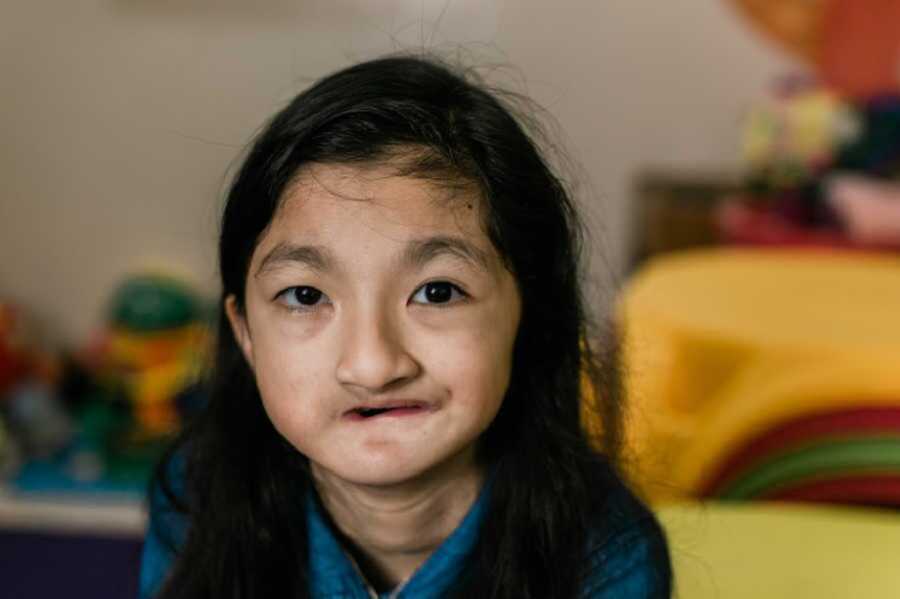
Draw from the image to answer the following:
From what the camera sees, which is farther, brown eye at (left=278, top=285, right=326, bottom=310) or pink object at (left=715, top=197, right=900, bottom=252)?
pink object at (left=715, top=197, right=900, bottom=252)

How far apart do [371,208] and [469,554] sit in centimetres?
28

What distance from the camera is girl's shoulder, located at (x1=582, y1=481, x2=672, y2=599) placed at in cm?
80

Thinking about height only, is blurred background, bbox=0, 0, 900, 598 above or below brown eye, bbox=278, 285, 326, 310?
below

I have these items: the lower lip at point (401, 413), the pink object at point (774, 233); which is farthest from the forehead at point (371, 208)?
the pink object at point (774, 233)

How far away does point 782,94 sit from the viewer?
2.44 m

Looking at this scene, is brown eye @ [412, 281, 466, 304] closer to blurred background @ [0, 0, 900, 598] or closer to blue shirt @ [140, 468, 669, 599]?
blue shirt @ [140, 468, 669, 599]

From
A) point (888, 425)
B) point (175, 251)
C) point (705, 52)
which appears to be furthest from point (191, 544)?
point (705, 52)

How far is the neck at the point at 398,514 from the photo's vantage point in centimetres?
79

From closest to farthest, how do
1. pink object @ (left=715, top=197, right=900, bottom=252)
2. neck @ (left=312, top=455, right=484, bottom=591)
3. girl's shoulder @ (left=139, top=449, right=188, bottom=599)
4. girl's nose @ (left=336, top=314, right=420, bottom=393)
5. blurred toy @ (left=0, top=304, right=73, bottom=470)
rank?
girl's nose @ (left=336, top=314, right=420, bottom=393) < neck @ (left=312, top=455, right=484, bottom=591) < girl's shoulder @ (left=139, top=449, right=188, bottom=599) < pink object @ (left=715, top=197, right=900, bottom=252) < blurred toy @ (left=0, top=304, right=73, bottom=470)

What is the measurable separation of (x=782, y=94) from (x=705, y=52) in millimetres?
289

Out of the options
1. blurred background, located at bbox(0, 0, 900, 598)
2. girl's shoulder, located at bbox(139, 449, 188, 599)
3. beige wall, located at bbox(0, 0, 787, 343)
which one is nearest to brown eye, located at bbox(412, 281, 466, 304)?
girl's shoulder, located at bbox(139, 449, 188, 599)

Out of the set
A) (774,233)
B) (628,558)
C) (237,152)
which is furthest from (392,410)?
(774,233)

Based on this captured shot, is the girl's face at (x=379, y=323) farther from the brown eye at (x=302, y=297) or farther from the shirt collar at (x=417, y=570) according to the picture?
the shirt collar at (x=417, y=570)

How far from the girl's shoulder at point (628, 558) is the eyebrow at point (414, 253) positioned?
23cm
